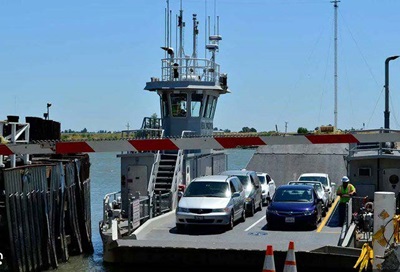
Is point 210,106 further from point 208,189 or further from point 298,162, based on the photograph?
point 208,189

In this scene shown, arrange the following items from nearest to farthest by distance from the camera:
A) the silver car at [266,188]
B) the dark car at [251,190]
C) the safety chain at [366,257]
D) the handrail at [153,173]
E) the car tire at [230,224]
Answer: the safety chain at [366,257], the car tire at [230,224], the dark car at [251,190], the handrail at [153,173], the silver car at [266,188]

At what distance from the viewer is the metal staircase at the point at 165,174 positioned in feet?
85.3

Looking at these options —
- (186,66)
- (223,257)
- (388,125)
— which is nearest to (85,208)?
(186,66)

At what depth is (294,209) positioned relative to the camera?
20547mm

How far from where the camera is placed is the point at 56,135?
105ft

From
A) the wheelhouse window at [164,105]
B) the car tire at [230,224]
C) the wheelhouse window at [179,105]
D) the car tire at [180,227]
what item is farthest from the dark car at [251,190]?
the wheelhouse window at [164,105]

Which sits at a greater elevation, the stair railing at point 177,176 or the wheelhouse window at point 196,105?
the wheelhouse window at point 196,105

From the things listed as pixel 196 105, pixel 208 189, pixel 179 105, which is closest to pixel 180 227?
pixel 208 189

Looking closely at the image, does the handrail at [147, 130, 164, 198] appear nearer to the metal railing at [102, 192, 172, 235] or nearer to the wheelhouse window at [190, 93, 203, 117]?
the metal railing at [102, 192, 172, 235]

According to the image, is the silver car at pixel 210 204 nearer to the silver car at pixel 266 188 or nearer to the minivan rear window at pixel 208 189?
the minivan rear window at pixel 208 189

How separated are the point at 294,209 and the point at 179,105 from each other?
11.0 meters

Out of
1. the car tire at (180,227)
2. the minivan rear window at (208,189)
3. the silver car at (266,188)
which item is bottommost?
the car tire at (180,227)

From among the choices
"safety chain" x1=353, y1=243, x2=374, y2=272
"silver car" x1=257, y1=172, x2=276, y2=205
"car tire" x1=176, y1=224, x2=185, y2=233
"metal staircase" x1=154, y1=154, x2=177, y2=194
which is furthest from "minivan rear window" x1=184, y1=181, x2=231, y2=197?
"safety chain" x1=353, y1=243, x2=374, y2=272

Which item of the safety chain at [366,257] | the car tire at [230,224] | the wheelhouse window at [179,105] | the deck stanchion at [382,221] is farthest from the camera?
the wheelhouse window at [179,105]
